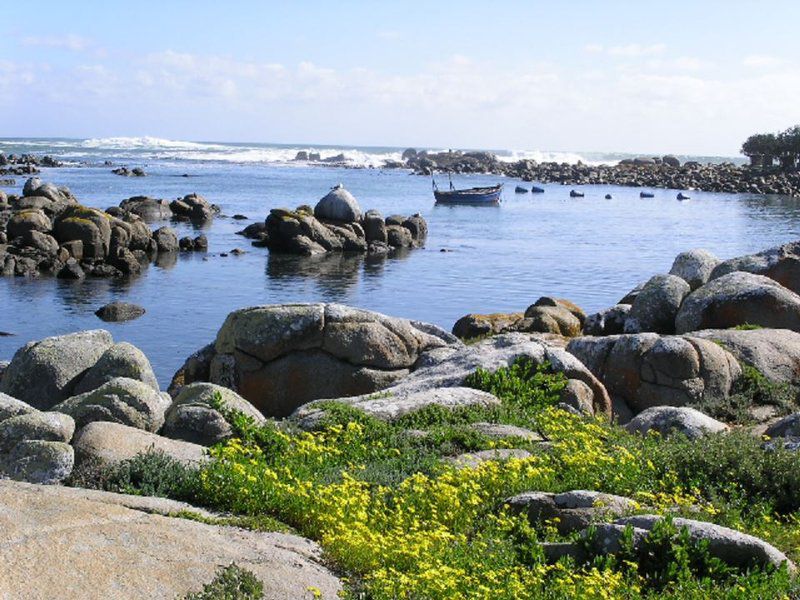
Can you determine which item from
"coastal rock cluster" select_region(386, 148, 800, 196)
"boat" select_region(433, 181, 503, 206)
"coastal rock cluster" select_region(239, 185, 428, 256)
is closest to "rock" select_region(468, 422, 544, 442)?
"coastal rock cluster" select_region(239, 185, 428, 256)

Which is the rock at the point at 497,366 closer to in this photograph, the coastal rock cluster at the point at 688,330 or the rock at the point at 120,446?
the coastal rock cluster at the point at 688,330

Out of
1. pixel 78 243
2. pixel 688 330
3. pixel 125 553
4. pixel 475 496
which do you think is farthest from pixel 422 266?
pixel 125 553

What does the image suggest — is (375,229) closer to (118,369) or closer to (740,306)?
(740,306)

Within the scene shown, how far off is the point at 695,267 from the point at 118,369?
17084 mm

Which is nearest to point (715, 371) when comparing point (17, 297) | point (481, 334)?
point (481, 334)

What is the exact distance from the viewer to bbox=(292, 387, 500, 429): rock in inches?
568

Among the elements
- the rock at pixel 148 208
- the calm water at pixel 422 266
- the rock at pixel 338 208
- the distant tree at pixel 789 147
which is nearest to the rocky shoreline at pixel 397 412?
the calm water at pixel 422 266

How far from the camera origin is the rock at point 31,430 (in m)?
11.3

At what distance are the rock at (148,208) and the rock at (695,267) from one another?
Answer: 46.2 meters

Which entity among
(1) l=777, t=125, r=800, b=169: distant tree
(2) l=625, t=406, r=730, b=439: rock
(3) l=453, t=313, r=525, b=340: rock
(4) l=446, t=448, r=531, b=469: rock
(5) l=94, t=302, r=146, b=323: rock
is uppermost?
(1) l=777, t=125, r=800, b=169: distant tree

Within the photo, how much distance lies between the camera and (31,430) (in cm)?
1138

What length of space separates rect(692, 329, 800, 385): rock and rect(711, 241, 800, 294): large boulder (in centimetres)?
554

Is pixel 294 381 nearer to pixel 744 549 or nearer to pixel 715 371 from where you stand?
pixel 715 371

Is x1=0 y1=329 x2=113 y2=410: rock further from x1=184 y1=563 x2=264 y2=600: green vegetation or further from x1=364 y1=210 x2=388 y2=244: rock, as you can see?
x1=364 y1=210 x2=388 y2=244: rock
